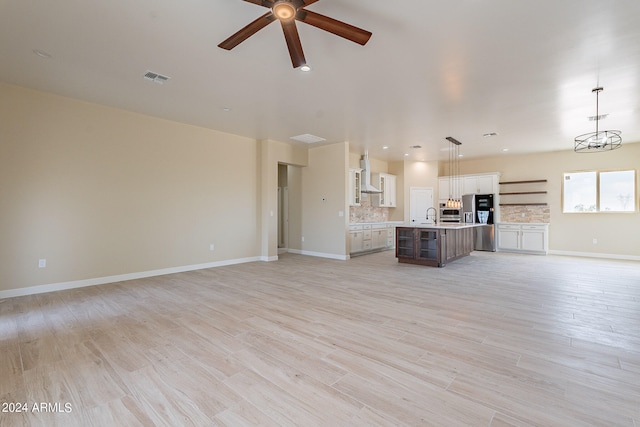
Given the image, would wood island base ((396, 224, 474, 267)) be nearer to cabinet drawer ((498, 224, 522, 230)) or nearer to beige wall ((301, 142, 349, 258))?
beige wall ((301, 142, 349, 258))

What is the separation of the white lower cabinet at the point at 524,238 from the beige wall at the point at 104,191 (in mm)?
7693

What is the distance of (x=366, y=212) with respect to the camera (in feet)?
30.1

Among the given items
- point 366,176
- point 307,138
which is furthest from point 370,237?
point 307,138

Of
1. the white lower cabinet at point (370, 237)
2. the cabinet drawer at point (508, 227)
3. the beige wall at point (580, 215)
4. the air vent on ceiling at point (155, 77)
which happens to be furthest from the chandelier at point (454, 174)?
the air vent on ceiling at point (155, 77)

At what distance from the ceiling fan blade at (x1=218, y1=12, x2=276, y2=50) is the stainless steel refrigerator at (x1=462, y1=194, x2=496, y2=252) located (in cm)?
839

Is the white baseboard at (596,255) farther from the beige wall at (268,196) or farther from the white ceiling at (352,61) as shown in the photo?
the beige wall at (268,196)

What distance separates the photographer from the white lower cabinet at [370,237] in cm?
774

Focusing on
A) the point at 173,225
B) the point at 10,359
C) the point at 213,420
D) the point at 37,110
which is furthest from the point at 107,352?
the point at 37,110

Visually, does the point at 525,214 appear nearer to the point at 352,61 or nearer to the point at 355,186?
the point at 355,186

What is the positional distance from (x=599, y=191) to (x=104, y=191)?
37.1 feet

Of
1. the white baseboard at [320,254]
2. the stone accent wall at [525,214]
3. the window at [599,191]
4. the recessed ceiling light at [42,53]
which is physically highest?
the recessed ceiling light at [42,53]

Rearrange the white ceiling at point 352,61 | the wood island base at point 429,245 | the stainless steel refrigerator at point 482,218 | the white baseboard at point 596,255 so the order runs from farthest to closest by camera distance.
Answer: the stainless steel refrigerator at point 482,218 → the white baseboard at point 596,255 → the wood island base at point 429,245 → the white ceiling at point 352,61

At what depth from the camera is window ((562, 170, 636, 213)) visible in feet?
23.5

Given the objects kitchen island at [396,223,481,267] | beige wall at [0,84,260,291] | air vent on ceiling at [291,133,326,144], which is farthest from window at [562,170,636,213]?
beige wall at [0,84,260,291]
